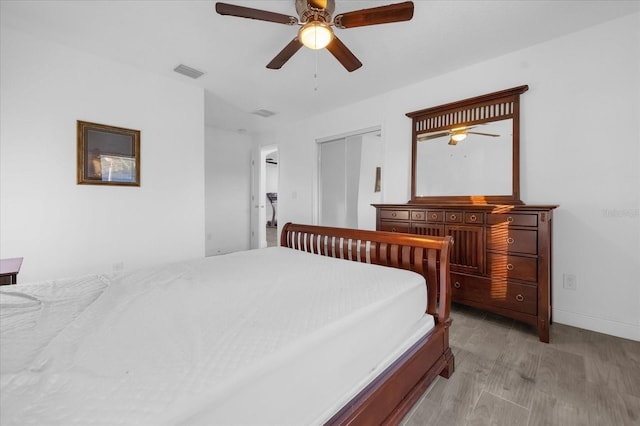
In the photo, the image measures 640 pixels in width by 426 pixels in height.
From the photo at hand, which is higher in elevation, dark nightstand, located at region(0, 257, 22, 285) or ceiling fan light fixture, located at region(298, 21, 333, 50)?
ceiling fan light fixture, located at region(298, 21, 333, 50)

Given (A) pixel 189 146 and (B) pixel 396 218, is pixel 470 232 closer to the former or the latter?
(B) pixel 396 218

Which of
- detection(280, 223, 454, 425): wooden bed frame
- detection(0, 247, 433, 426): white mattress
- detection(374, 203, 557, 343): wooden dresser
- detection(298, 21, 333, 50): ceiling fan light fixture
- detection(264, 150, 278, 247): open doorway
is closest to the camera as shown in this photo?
detection(0, 247, 433, 426): white mattress

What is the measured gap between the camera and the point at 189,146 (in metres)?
3.49

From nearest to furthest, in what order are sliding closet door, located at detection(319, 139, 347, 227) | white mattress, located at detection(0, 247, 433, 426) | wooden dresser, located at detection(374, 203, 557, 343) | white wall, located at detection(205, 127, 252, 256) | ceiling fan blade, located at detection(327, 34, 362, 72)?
white mattress, located at detection(0, 247, 433, 426)
ceiling fan blade, located at detection(327, 34, 362, 72)
wooden dresser, located at detection(374, 203, 557, 343)
sliding closet door, located at detection(319, 139, 347, 227)
white wall, located at detection(205, 127, 252, 256)

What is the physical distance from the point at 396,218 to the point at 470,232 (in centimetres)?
76

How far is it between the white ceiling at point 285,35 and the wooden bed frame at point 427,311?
1.80m

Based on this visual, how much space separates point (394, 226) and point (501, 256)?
105 centimetres

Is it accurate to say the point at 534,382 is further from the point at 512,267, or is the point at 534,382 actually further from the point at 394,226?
the point at 394,226

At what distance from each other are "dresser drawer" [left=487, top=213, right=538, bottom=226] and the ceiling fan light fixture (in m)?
1.98

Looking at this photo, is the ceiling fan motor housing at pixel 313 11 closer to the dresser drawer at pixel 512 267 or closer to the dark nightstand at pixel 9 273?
the dresser drawer at pixel 512 267

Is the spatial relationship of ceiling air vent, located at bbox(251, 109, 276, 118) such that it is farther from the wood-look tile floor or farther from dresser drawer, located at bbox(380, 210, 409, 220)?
the wood-look tile floor

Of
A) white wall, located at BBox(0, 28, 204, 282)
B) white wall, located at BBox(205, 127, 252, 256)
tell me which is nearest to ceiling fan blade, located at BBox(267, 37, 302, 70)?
white wall, located at BBox(0, 28, 204, 282)

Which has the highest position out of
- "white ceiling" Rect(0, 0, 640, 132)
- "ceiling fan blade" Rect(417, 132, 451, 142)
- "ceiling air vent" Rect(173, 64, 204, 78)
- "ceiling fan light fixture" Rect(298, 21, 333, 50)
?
"ceiling air vent" Rect(173, 64, 204, 78)

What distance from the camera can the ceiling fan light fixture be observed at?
5.73 feet
